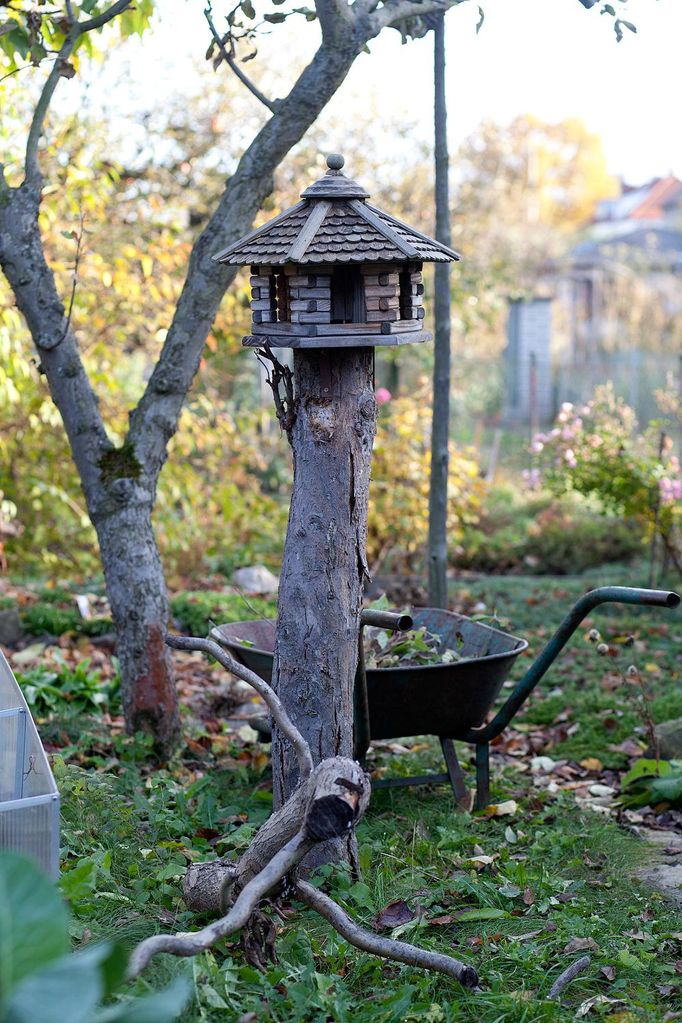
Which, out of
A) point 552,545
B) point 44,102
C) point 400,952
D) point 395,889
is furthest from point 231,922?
point 552,545

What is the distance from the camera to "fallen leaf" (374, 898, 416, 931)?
293 centimetres

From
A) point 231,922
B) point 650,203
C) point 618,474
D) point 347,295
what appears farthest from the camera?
point 650,203

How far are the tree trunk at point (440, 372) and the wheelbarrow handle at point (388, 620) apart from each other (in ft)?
6.73

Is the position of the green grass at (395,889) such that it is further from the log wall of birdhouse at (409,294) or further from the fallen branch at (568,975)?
the log wall of birdhouse at (409,294)

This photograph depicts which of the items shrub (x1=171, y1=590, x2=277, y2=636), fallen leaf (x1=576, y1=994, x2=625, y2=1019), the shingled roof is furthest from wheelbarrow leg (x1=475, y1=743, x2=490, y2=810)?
shrub (x1=171, y1=590, x2=277, y2=636)

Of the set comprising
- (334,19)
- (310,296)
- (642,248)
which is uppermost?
(642,248)

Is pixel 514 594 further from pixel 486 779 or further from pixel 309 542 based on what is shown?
pixel 309 542

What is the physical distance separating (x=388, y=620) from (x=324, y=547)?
0.31 m

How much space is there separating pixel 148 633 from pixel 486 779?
4.80 ft

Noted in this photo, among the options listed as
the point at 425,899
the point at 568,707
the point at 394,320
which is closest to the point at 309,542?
the point at 394,320

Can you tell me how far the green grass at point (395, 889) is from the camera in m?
2.53

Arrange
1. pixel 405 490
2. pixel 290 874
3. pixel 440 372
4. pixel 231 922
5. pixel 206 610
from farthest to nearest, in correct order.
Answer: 1. pixel 405 490
2. pixel 206 610
3. pixel 440 372
4. pixel 290 874
5. pixel 231 922

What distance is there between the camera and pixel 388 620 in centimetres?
335

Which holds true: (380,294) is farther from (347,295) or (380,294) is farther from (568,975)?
(568,975)
